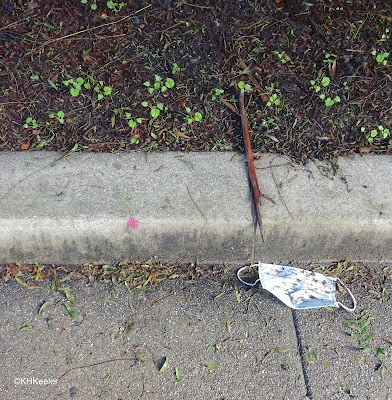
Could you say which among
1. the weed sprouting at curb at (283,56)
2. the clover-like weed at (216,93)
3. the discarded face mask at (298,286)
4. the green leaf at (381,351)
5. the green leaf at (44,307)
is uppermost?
the weed sprouting at curb at (283,56)

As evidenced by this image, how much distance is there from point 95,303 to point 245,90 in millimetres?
1648

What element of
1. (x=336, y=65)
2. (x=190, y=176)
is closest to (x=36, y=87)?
(x=190, y=176)

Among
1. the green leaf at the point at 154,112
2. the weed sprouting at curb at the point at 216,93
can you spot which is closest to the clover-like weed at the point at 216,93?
the weed sprouting at curb at the point at 216,93

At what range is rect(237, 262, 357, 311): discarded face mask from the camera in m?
2.31

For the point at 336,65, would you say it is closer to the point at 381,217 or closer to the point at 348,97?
the point at 348,97

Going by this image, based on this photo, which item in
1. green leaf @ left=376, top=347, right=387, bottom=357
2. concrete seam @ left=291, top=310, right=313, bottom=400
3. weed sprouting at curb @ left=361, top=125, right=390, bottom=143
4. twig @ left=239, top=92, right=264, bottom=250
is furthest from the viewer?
weed sprouting at curb @ left=361, top=125, right=390, bottom=143

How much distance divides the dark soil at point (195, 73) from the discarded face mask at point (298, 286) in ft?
2.53

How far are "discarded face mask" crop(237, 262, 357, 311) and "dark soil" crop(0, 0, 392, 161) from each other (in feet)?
2.53

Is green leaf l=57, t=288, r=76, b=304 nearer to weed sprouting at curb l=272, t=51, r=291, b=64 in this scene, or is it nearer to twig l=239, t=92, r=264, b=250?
twig l=239, t=92, r=264, b=250

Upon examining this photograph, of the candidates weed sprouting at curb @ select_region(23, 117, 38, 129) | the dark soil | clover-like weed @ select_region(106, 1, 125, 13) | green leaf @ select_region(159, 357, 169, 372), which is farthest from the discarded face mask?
clover-like weed @ select_region(106, 1, 125, 13)

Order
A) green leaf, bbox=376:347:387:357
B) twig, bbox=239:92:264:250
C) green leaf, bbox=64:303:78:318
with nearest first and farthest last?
green leaf, bbox=376:347:387:357 < green leaf, bbox=64:303:78:318 < twig, bbox=239:92:264:250

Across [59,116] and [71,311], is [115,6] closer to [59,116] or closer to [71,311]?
[59,116]

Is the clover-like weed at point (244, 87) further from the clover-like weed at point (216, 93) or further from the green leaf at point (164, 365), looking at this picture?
the green leaf at point (164, 365)

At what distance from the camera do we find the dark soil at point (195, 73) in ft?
8.57
